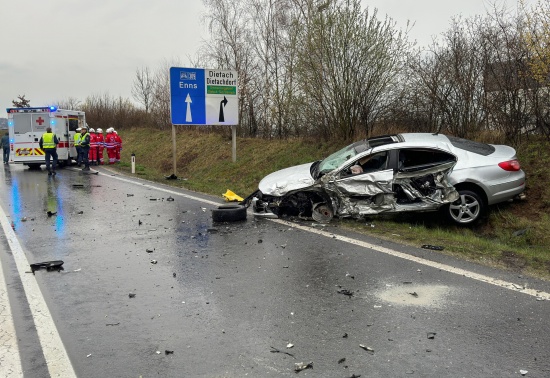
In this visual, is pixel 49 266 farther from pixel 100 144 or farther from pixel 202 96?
pixel 100 144

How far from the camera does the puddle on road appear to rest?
437cm

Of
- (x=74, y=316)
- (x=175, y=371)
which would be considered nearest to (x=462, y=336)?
(x=175, y=371)

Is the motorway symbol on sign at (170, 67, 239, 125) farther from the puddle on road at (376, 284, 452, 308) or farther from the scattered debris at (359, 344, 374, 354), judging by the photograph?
the scattered debris at (359, 344, 374, 354)

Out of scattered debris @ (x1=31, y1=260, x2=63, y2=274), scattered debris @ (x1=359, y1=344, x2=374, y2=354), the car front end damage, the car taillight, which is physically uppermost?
the car taillight

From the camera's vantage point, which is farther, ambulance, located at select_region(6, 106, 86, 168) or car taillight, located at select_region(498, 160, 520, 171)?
ambulance, located at select_region(6, 106, 86, 168)

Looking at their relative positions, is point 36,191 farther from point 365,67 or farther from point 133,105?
point 133,105

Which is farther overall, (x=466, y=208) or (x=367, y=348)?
(x=466, y=208)

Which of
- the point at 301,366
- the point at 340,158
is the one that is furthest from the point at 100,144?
the point at 301,366

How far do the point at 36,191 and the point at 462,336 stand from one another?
1253cm

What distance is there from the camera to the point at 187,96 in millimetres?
15047

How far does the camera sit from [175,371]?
→ 3.21 meters

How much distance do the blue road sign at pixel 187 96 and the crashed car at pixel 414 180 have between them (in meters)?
7.98

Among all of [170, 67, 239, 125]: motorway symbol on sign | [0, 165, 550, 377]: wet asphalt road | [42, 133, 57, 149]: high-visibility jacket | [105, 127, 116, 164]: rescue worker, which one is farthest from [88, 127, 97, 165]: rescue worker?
[0, 165, 550, 377]: wet asphalt road

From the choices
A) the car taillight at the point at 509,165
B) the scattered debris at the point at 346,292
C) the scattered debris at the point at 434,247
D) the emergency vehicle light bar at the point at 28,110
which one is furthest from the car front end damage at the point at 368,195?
the emergency vehicle light bar at the point at 28,110
